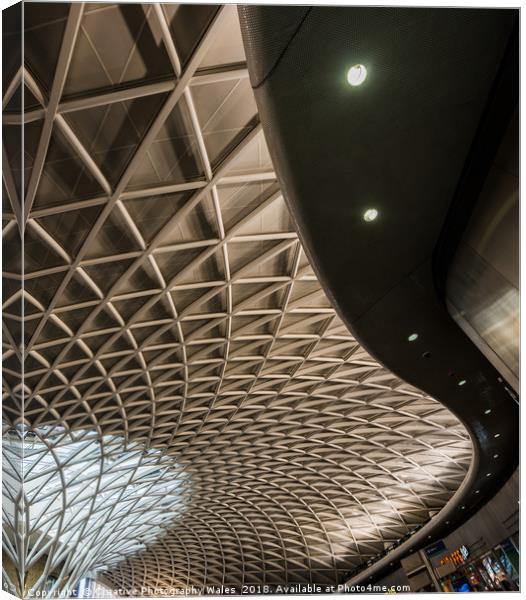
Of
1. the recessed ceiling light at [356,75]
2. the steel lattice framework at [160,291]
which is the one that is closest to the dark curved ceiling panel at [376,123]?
the recessed ceiling light at [356,75]

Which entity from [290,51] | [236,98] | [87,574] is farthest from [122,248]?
[87,574]

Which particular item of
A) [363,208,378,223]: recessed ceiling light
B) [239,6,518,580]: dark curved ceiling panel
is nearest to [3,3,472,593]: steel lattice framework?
[239,6,518,580]: dark curved ceiling panel

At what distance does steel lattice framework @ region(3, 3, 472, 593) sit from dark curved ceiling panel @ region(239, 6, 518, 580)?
527cm

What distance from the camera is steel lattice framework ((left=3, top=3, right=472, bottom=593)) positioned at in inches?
418

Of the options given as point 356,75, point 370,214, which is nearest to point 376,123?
point 356,75

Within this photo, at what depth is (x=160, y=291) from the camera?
22.2 metres

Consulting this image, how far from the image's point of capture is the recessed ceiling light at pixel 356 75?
6.35m

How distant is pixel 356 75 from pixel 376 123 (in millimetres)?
991

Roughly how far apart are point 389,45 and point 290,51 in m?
1.53

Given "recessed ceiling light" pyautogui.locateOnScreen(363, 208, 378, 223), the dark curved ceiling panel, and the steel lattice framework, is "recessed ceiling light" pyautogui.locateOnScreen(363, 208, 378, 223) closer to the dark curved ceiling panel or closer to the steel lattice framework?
the dark curved ceiling panel

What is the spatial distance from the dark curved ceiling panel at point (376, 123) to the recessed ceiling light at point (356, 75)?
0.06 metres

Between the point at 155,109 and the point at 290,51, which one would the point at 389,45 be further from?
the point at 155,109

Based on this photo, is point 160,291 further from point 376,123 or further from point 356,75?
point 356,75

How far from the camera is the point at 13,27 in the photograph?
319 inches
